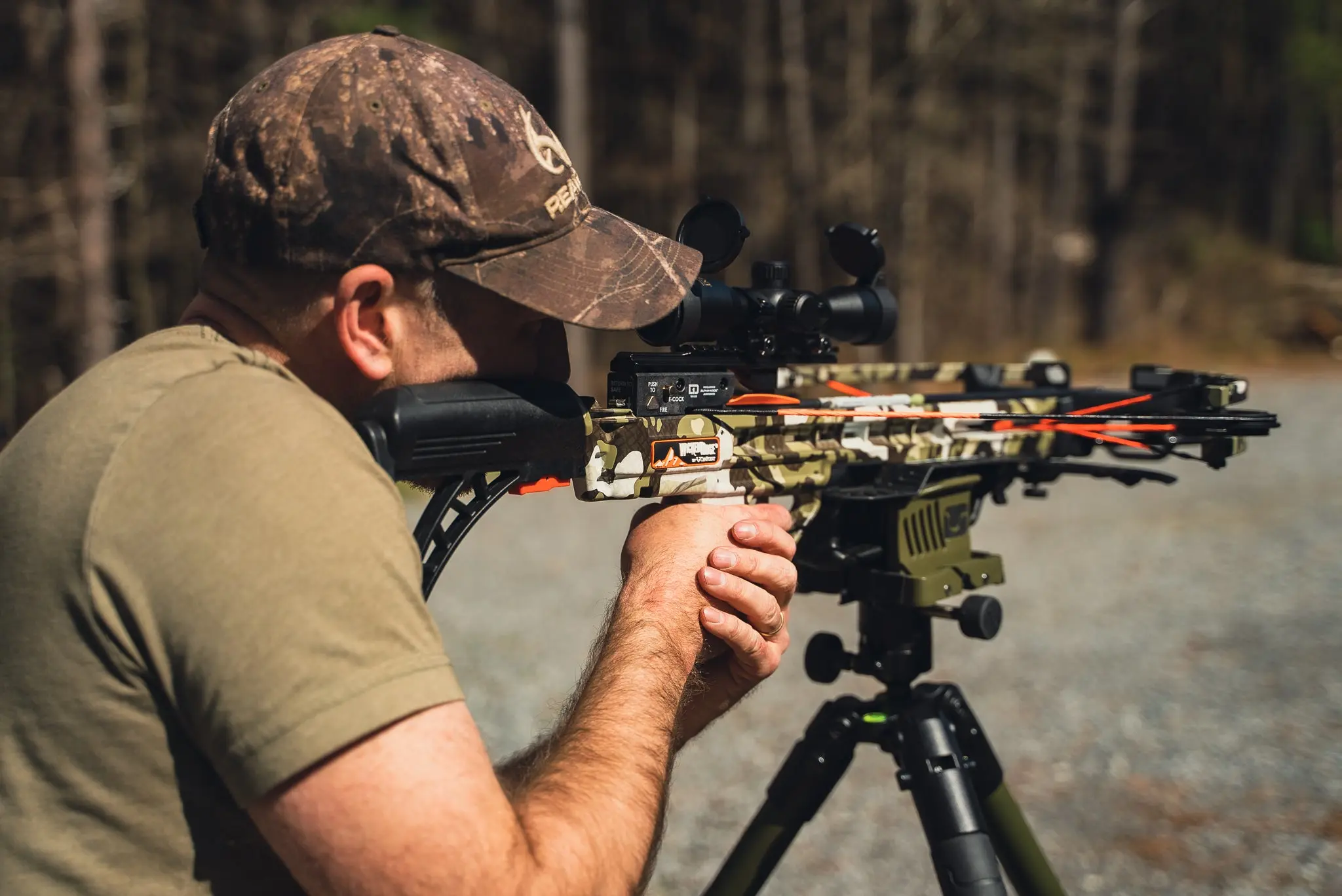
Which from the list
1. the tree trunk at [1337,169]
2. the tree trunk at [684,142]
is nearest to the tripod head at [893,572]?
the tree trunk at [684,142]

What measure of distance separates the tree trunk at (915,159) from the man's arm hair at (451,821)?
23112mm

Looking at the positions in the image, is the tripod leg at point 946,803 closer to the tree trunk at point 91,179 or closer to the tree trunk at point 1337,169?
the tree trunk at point 91,179

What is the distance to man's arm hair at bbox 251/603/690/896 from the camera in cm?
138

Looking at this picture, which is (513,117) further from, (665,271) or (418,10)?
(418,10)

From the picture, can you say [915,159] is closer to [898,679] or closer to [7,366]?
[7,366]

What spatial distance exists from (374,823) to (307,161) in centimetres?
90

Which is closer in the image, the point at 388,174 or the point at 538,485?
the point at 388,174

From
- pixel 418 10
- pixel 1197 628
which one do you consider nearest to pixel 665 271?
pixel 1197 628

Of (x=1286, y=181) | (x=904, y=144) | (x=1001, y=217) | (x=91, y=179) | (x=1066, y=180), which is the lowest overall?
(x=91, y=179)

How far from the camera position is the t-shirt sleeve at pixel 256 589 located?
1375mm

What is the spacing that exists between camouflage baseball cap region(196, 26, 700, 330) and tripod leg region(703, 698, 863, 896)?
4.69 ft

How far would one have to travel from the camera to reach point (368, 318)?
178 centimetres

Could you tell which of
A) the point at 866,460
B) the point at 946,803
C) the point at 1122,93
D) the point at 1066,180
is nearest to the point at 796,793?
the point at 946,803

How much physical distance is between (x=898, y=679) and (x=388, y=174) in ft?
6.01
